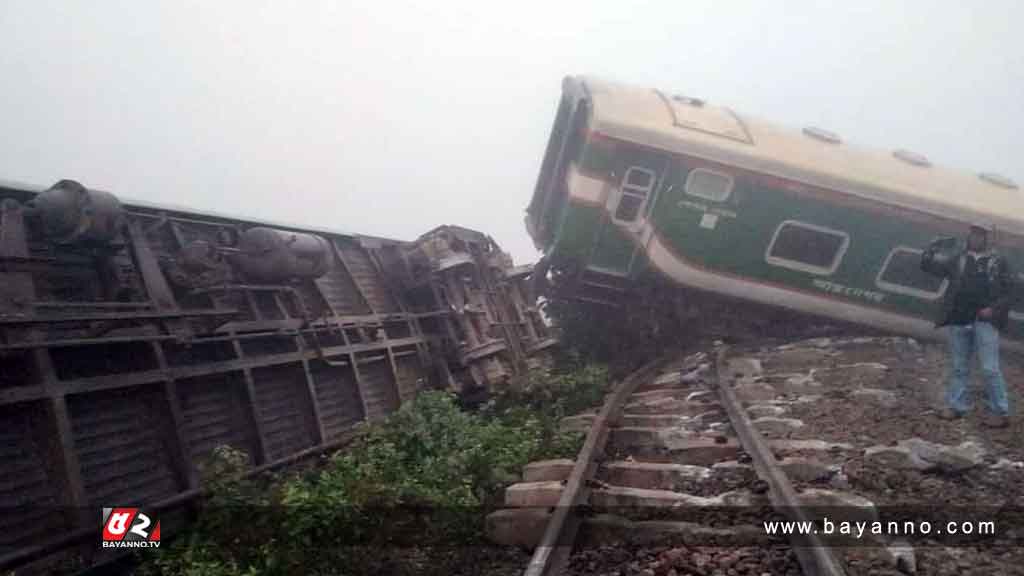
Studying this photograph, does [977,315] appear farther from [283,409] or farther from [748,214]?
[283,409]

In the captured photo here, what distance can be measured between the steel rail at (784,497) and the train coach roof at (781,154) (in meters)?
4.52

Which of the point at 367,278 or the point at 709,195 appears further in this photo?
the point at 709,195

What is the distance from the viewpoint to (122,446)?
4.43 m

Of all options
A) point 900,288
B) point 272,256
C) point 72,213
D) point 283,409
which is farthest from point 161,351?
point 900,288

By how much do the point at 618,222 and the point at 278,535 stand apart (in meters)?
6.86

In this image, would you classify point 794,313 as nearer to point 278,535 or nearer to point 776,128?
point 776,128

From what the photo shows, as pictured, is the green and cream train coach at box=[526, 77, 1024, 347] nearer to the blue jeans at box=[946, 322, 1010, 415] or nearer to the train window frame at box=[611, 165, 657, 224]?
the train window frame at box=[611, 165, 657, 224]

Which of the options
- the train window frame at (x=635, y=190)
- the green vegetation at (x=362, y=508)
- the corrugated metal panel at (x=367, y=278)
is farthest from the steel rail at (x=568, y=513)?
the train window frame at (x=635, y=190)

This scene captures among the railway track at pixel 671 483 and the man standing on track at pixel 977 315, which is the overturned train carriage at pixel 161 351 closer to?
the railway track at pixel 671 483

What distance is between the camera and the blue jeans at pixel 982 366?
5.52 m

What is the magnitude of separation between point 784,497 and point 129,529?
13.7ft

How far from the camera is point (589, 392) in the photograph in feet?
25.2

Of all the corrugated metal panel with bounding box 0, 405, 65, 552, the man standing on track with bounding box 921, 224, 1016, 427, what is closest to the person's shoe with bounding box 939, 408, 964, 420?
the man standing on track with bounding box 921, 224, 1016, 427

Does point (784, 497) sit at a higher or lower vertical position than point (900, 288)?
lower
